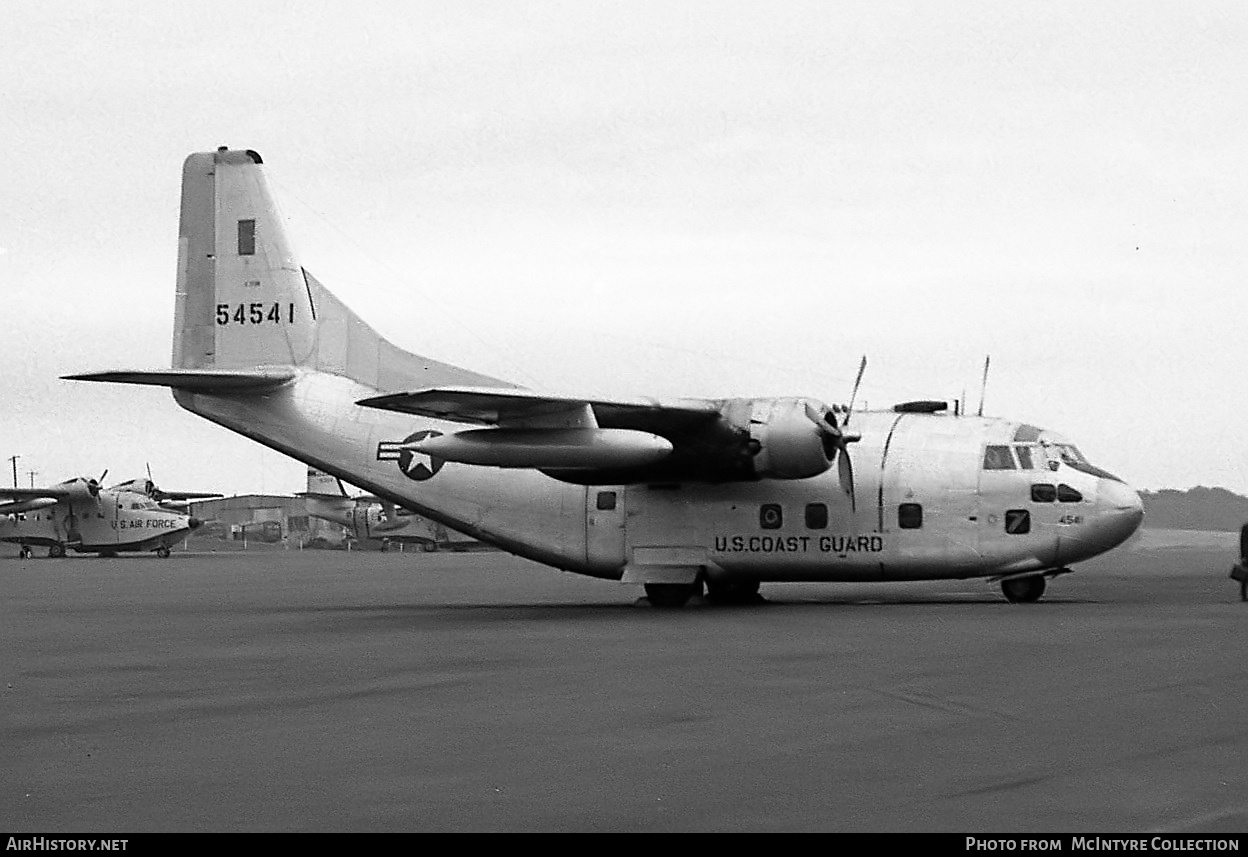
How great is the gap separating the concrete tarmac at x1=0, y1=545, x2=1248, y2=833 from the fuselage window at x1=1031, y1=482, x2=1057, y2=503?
7.48 ft

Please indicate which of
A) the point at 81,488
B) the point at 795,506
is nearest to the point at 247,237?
the point at 795,506

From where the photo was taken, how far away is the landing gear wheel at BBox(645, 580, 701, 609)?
87.2 feet

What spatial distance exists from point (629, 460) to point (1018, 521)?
254 inches

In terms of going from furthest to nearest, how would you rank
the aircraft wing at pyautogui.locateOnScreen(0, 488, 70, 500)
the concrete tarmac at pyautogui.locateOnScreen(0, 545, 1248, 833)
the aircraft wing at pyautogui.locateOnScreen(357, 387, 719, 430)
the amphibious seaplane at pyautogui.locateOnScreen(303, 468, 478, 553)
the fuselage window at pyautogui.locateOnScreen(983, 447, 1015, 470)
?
the amphibious seaplane at pyautogui.locateOnScreen(303, 468, 478, 553)
the aircraft wing at pyautogui.locateOnScreen(0, 488, 70, 500)
the fuselage window at pyautogui.locateOnScreen(983, 447, 1015, 470)
the aircraft wing at pyautogui.locateOnScreen(357, 387, 719, 430)
the concrete tarmac at pyautogui.locateOnScreen(0, 545, 1248, 833)

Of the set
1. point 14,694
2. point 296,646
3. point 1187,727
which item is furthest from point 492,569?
point 1187,727

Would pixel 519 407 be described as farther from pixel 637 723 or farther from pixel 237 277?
pixel 637 723

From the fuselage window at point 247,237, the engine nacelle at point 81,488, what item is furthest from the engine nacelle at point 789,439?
the engine nacelle at point 81,488

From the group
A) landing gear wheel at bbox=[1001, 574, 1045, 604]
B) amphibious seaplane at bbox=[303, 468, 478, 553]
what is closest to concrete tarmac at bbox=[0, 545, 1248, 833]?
landing gear wheel at bbox=[1001, 574, 1045, 604]

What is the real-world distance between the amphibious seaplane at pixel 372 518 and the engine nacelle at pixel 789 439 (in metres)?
54.6

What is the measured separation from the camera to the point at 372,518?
81.9 metres

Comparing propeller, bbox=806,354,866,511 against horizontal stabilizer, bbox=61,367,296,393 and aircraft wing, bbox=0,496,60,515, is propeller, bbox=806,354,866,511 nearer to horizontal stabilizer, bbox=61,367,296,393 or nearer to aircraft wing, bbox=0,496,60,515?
horizontal stabilizer, bbox=61,367,296,393

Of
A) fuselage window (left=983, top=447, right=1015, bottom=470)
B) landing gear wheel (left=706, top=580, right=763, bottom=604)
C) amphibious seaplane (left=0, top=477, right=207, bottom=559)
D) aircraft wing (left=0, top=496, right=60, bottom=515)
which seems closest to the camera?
fuselage window (left=983, top=447, right=1015, bottom=470)

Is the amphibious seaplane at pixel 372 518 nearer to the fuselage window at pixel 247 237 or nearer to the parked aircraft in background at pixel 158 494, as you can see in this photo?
the parked aircraft in background at pixel 158 494

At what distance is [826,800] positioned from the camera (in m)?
8.45
